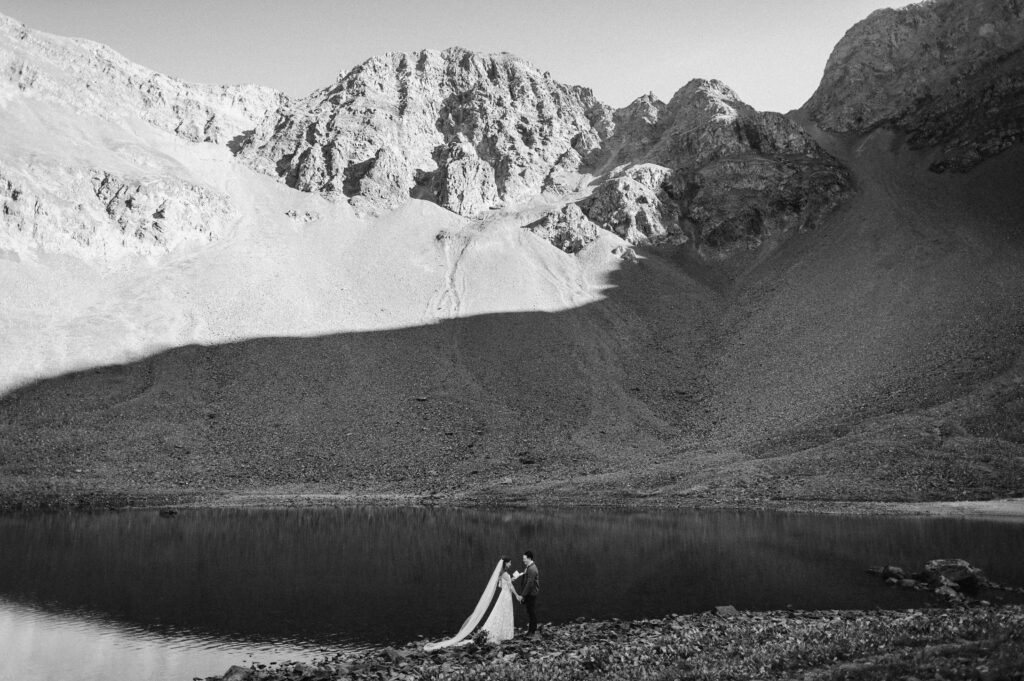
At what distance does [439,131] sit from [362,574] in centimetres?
14242

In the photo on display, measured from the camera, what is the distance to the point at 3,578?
2836 centimetres

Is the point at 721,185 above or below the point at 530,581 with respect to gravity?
above

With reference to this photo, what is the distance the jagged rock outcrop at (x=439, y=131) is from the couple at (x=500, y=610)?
377 ft

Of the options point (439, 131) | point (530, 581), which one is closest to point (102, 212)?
point (439, 131)

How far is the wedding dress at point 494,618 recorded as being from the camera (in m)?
18.9

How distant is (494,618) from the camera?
19469mm

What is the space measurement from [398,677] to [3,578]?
21.6 meters

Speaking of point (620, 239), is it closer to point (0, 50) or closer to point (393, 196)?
point (393, 196)

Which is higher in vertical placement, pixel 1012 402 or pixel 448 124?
pixel 448 124

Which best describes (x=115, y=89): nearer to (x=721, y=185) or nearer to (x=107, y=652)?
(x=721, y=185)

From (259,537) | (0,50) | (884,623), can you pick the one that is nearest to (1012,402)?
(884,623)

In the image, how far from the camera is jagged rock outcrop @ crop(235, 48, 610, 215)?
135 meters

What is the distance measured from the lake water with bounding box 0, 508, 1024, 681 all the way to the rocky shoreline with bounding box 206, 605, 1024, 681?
2.44m

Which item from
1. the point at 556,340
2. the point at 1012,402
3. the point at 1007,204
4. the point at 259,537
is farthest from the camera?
the point at 1007,204
